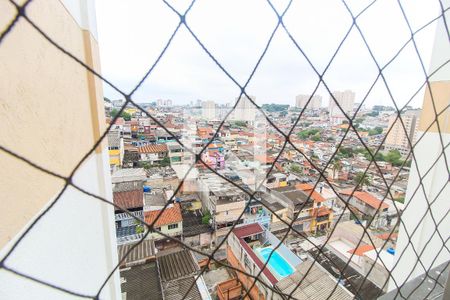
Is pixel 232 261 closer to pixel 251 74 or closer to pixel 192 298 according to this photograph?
pixel 192 298

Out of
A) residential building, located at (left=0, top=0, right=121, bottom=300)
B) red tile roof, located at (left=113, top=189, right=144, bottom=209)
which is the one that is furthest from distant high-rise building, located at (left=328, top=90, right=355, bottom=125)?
red tile roof, located at (left=113, top=189, right=144, bottom=209)

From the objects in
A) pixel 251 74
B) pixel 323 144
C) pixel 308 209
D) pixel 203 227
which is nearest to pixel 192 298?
pixel 203 227

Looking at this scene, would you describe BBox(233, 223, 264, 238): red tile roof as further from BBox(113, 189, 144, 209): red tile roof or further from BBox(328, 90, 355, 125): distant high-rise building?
BBox(328, 90, 355, 125): distant high-rise building

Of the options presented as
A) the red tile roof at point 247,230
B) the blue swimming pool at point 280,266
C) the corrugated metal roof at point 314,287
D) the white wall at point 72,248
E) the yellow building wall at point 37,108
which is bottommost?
the red tile roof at point 247,230

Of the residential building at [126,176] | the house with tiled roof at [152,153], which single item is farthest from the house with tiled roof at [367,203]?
the house with tiled roof at [152,153]

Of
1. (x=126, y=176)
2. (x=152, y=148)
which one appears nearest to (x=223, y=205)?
(x=126, y=176)

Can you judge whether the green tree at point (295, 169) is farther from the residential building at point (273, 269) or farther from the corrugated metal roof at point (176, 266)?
the corrugated metal roof at point (176, 266)
